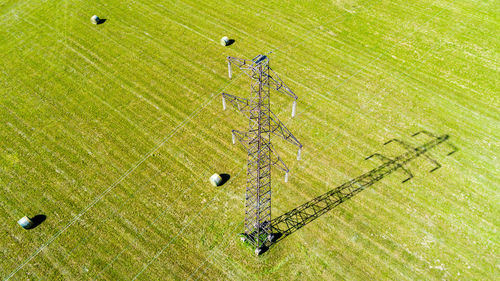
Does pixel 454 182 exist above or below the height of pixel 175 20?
below

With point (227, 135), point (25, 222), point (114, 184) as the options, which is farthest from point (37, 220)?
point (227, 135)

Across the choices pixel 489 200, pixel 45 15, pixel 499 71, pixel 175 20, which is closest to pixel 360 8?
pixel 499 71

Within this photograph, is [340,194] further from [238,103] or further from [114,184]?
[114,184]

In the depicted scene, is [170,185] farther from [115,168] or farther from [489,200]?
[489,200]

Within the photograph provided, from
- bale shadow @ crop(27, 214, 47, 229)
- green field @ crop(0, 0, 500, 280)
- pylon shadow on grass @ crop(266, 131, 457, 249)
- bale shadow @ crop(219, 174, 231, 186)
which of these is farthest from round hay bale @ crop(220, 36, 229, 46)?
bale shadow @ crop(27, 214, 47, 229)

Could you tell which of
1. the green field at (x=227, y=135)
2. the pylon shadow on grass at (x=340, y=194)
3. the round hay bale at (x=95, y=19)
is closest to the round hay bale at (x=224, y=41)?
the green field at (x=227, y=135)
